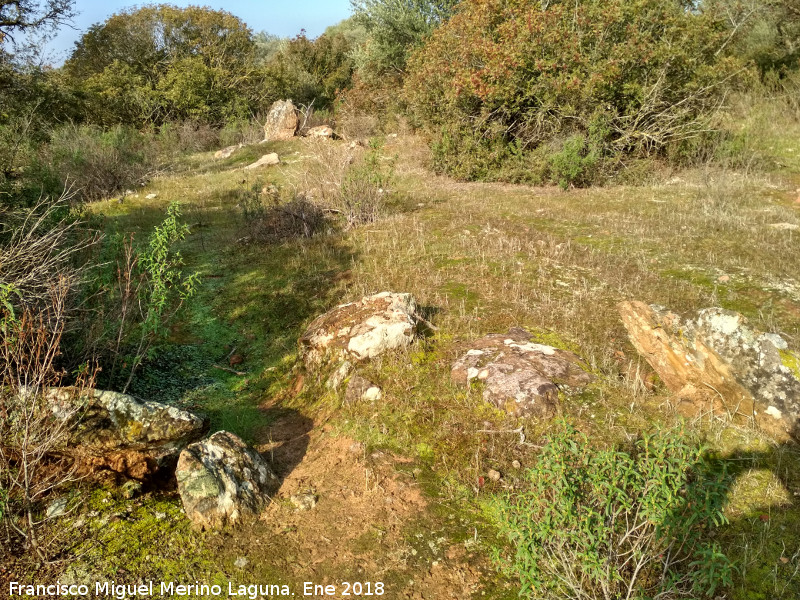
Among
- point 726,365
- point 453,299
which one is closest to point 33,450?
point 453,299

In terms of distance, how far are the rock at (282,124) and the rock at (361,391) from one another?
1721cm

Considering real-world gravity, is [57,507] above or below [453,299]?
below

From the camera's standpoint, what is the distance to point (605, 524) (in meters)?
2.59

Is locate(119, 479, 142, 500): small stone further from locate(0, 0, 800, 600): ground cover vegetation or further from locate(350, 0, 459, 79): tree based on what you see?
locate(350, 0, 459, 79): tree

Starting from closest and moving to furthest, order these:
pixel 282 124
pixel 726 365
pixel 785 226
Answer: pixel 726 365 → pixel 785 226 → pixel 282 124

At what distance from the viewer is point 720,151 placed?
42.8 ft

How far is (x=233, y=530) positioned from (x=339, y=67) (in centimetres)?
3080

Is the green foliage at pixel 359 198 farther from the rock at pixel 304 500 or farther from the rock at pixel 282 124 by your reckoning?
the rock at pixel 282 124

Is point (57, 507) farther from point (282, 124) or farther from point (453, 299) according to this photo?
point (282, 124)

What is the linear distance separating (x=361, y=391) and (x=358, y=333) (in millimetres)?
683

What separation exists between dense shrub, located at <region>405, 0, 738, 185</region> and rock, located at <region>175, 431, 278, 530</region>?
10568mm

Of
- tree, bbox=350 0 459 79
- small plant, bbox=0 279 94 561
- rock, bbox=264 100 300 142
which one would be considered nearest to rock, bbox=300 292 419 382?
small plant, bbox=0 279 94 561

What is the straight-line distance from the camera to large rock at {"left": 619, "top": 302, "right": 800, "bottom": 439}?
3.83 meters

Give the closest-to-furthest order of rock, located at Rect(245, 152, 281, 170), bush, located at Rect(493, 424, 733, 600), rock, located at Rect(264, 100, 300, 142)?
1. bush, located at Rect(493, 424, 733, 600)
2. rock, located at Rect(245, 152, 281, 170)
3. rock, located at Rect(264, 100, 300, 142)
